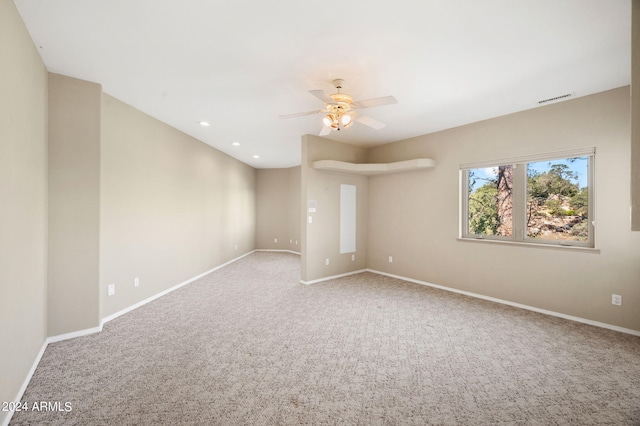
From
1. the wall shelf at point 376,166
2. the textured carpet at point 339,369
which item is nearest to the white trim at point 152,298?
the textured carpet at point 339,369

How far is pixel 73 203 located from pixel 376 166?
4.47 m

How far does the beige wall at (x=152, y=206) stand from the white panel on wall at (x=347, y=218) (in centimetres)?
297

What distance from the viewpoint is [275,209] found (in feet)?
29.0

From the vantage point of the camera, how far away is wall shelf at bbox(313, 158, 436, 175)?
4586mm

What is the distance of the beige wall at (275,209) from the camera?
28.8ft

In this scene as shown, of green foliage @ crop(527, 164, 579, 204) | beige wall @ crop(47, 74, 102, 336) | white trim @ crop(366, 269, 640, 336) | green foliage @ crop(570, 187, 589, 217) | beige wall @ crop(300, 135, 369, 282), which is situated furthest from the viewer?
beige wall @ crop(300, 135, 369, 282)

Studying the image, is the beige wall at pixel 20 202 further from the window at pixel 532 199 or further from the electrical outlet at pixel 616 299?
the electrical outlet at pixel 616 299

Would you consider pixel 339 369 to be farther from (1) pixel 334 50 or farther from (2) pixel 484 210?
(2) pixel 484 210

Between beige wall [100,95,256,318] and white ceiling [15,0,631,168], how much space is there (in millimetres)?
585

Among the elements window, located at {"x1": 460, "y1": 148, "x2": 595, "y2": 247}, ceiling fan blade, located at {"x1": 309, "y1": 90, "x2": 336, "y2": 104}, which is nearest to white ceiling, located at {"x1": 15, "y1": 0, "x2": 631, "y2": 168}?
ceiling fan blade, located at {"x1": 309, "y1": 90, "x2": 336, "y2": 104}

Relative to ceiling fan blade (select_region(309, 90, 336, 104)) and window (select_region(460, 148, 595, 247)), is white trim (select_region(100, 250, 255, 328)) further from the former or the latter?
window (select_region(460, 148, 595, 247))

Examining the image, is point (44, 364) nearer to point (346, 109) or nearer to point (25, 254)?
point (25, 254)

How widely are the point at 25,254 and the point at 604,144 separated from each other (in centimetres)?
607

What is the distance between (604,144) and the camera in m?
3.13
